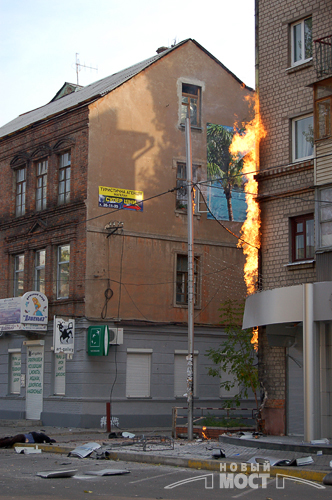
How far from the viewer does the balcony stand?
18.3m

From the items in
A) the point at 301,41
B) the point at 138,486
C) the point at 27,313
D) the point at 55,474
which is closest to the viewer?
the point at 138,486

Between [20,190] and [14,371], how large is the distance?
7.57 m

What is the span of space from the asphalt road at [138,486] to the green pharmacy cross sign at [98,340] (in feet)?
31.9

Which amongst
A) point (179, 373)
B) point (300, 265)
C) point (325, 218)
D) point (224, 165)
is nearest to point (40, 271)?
point (179, 373)

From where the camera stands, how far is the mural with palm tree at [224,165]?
29094mm

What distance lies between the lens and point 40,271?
2812cm

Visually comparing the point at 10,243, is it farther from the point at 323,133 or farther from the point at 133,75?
the point at 323,133

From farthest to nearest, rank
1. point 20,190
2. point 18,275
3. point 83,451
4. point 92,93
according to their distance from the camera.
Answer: point 20,190, point 18,275, point 92,93, point 83,451

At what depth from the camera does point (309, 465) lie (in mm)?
13555

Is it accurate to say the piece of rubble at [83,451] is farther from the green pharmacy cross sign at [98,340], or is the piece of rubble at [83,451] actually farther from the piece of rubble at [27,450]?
the green pharmacy cross sign at [98,340]

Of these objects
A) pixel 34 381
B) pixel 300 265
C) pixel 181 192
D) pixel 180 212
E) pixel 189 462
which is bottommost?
pixel 189 462

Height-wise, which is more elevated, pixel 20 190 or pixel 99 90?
pixel 99 90

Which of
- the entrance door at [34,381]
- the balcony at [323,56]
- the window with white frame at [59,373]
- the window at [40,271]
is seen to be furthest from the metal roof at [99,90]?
the balcony at [323,56]

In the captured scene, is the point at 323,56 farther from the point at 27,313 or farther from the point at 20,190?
the point at 20,190
